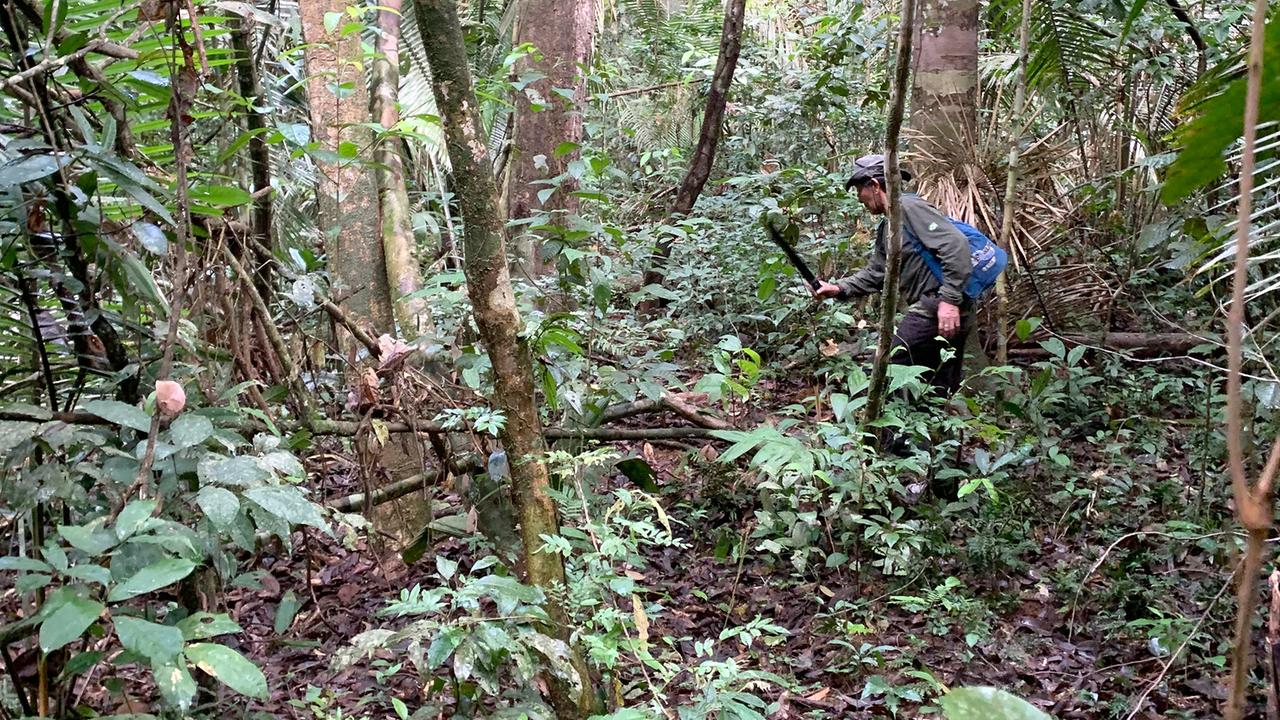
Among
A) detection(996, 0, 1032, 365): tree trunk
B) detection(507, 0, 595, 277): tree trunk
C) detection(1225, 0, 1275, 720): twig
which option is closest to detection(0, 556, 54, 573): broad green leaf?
detection(1225, 0, 1275, 720): twig

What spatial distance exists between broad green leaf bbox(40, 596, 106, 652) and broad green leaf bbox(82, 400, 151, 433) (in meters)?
0.43

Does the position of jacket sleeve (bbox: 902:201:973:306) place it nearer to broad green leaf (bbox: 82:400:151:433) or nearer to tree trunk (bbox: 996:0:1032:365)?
tree trunk (bbox: 996:0:1032:365)

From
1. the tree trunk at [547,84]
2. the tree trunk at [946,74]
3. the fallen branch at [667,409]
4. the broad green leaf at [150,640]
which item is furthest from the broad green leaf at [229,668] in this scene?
the tree trunk at [946,74]

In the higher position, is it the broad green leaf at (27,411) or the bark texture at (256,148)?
the bark texture at (256,148)

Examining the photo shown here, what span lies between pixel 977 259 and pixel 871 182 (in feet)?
2.43

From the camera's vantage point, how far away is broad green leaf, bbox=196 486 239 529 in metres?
1.82

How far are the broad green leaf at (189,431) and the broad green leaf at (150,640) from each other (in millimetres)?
422

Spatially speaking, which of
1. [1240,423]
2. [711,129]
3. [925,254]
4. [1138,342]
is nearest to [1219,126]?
[1240,423]

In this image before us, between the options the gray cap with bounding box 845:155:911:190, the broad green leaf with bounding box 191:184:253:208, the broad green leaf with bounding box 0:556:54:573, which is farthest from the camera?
the gray cap with bounding box 845:155:911:190

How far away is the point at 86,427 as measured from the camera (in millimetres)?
2086

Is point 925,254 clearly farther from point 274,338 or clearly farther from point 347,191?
point 274,338

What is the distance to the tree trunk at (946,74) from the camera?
5246mm

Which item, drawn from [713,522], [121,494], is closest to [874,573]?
[713,522]

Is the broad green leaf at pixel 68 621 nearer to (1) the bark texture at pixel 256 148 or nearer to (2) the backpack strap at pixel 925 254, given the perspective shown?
(1) the bark texture at pixel 256 148
